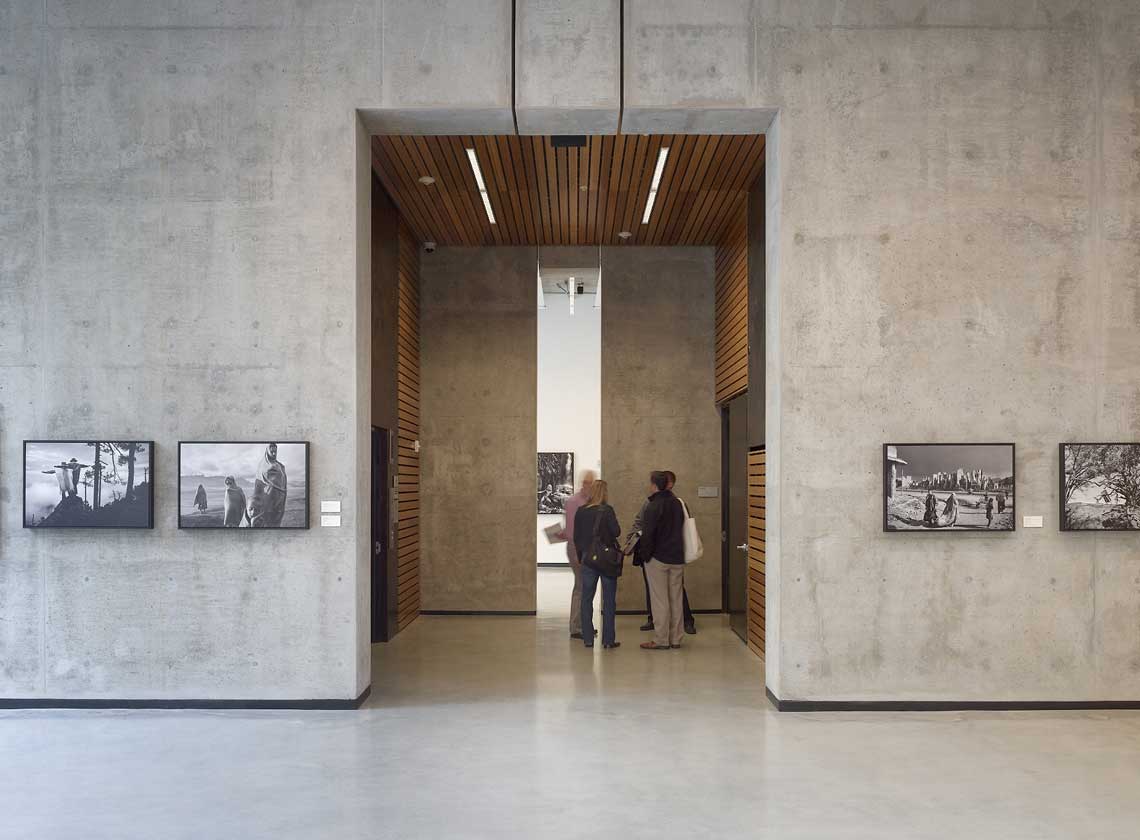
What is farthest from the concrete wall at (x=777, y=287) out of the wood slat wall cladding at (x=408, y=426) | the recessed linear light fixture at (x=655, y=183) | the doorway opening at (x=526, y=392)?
the doorway opening at (x=526, y=392)

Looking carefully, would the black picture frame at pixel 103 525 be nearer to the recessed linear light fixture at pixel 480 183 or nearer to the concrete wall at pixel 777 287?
the concrete wall at pixel 777 287

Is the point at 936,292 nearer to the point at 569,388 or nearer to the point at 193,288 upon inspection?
the point at 193,288

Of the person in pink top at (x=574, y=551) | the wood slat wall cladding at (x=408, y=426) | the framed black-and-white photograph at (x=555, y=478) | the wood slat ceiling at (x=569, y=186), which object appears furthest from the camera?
the framed black-and-white photograph at (x=555, y=478)

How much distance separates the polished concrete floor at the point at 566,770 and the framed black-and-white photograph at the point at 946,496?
1.30 m

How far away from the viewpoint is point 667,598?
9391mm

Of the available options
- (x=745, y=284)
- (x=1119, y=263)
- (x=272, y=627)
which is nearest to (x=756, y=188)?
(x=745, y=284)

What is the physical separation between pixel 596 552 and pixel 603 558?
92 millimetres

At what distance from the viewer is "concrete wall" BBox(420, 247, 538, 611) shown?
11.9 meters

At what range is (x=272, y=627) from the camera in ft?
22.3

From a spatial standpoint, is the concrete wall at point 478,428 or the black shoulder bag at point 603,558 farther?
the concrete wall at point 478,428

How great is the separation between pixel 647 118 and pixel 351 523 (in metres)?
3.54

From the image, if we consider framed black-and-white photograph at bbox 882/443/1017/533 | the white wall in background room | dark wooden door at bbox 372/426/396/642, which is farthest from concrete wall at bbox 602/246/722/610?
framed black-and-white photograph at bbox 882/443/1017/533

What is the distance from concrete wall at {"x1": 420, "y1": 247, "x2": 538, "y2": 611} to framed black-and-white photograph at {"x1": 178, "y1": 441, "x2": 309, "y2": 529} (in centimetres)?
522

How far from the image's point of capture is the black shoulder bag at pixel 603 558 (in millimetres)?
9297
